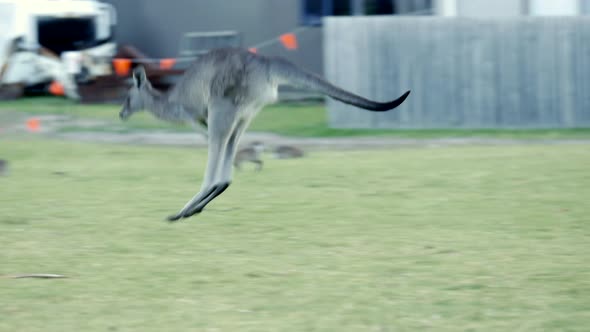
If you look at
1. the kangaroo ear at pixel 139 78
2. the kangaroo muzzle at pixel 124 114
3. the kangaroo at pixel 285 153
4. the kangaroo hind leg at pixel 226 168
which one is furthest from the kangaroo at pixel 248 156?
the kangaroo hind leg at pixel 226 168

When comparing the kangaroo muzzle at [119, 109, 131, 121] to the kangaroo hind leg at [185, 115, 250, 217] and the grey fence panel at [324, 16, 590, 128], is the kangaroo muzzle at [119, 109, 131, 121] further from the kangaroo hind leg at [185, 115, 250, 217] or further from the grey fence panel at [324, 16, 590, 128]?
the grey fence panel at [324, 16, 590, 128]

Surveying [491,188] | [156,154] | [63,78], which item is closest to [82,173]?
[156,154]

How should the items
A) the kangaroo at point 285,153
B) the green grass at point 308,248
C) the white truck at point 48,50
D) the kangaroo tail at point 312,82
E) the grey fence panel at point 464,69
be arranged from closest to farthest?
1. the green grass at point 308,248
2. the kangaroo tail at point 312,82
3. the kangaroo at point 285,153
4. the grey fence panel at point 464,69
5. the white truck at point 48,50

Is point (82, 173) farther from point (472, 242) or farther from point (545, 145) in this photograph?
point (545, 145)

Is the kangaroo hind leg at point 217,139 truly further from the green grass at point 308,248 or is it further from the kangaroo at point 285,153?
the kangaroo at point 285,153

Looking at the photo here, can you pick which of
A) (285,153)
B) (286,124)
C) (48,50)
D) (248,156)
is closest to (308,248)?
(248,156)

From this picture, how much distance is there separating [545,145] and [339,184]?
196 inches

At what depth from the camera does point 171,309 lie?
18.3 feet

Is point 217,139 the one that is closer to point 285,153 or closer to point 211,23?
point 285,153

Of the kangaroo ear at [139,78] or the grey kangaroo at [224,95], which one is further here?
the kangaroo ear at [139,78]

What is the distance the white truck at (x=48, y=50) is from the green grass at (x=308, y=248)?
361 inches

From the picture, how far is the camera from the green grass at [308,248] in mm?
5465

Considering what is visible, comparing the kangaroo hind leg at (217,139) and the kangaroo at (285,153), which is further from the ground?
the kangaroo hind leg at (217,139)

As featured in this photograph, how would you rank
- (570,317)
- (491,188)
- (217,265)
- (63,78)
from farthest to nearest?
(63,78)
(491,188)
(217,265)
(570,317)
